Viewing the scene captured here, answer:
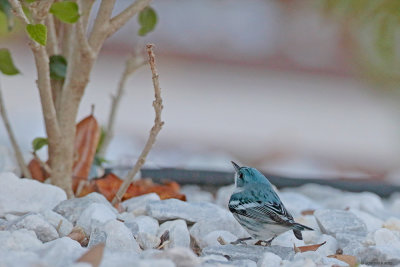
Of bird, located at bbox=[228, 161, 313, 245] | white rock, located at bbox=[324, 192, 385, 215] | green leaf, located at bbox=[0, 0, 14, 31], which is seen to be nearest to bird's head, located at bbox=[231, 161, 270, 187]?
bird, located at bbox=[228, 161, 313, 245]

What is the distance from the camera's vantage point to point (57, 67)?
6.56ft

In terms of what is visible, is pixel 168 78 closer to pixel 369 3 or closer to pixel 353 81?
pixel 353 81

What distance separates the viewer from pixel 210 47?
5.52 meters

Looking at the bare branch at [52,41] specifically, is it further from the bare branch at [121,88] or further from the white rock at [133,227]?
the white rock at [133,227]

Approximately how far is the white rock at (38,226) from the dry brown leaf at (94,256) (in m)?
0.40

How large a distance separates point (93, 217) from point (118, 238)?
0.17 metres

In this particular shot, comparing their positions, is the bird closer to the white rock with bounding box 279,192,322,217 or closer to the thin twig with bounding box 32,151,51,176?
the white rock with bounding box 279,192,322,217

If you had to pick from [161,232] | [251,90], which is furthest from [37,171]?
[251,90]

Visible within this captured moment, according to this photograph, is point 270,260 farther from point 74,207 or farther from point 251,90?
point 251,90

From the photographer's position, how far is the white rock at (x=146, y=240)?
164 centimetres

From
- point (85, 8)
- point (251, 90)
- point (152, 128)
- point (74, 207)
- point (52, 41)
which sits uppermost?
point (85, 8)

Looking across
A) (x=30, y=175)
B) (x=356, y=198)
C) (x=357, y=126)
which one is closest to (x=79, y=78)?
(x=30, y=175)

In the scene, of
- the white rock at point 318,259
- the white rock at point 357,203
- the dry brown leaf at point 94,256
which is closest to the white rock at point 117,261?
the dry brown leaf at point 94,256

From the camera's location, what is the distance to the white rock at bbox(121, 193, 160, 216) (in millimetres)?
1897
